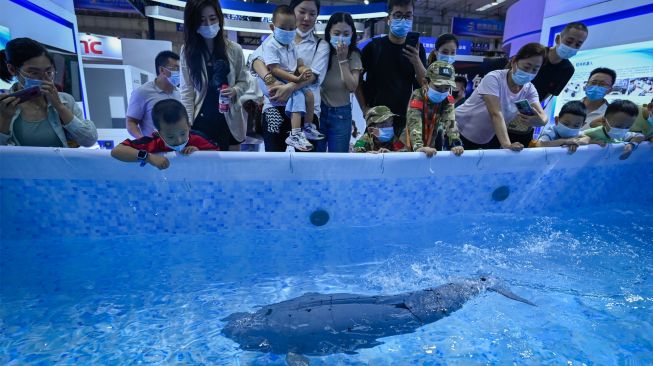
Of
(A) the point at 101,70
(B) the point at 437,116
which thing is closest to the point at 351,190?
(B) the point at 437,116

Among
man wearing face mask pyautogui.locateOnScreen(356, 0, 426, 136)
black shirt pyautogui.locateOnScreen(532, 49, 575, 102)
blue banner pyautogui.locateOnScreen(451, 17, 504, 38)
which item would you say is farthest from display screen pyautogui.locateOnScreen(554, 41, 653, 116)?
blue banner pyautogui.locateOnScreen(451, 17, 504, 38)

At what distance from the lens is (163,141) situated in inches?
87.4

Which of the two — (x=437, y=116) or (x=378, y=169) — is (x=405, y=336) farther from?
(x=437, y=116)

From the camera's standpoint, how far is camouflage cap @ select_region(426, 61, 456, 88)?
8.29 ft

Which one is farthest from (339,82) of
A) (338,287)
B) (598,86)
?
(598,86)

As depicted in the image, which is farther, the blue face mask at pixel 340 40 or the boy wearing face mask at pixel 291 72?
the blue face mask at pixel 340 40

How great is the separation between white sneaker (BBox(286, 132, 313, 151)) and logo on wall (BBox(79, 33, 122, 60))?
9697 millimetres

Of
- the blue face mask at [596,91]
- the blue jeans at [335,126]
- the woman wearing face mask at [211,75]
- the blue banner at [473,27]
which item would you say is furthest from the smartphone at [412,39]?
the blue banner at [473,27]

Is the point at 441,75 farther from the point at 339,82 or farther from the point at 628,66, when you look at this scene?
the point at 628,66

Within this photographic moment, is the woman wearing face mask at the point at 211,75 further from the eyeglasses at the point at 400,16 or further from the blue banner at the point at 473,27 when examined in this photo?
the blue banner at the point at 473,27

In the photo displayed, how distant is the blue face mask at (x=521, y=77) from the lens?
2.72 metres

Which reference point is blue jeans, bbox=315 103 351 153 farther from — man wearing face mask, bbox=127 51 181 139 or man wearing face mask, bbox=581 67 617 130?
man wearing face mask, bbox=581 67 617 130

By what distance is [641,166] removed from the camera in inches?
135

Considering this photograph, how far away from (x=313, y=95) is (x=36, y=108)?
1777 mm
